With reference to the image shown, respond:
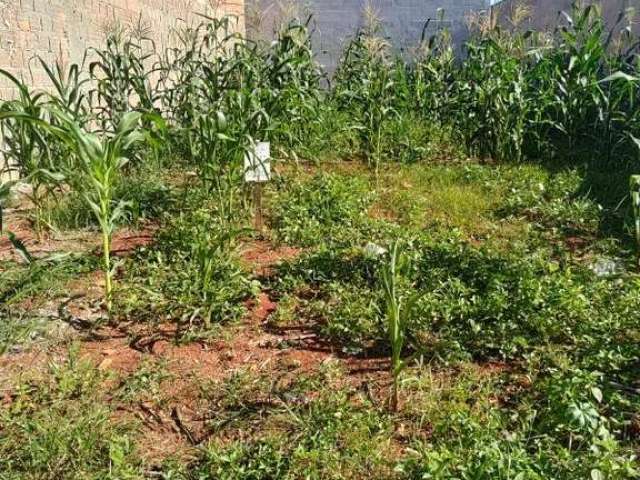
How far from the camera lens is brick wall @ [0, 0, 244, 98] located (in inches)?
176

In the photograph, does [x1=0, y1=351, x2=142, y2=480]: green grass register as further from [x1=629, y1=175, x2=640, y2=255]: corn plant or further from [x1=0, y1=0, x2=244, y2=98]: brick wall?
[x1=0, y1=0, x2=244, y2=98]: brick wall

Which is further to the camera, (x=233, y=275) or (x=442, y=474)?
(x=233, y=275)

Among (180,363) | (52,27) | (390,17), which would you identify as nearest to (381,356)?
(180,363)

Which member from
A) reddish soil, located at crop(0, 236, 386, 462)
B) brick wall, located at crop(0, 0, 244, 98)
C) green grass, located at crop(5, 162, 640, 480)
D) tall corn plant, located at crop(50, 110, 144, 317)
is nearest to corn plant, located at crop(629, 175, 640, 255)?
green grass, located at crop(5, 162, 640, 480)

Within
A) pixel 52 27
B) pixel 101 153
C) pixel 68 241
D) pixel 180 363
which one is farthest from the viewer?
pixel 52 27

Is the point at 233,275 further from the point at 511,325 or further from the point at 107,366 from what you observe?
the point at 511,325

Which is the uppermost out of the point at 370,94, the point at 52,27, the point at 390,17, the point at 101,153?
the point at 390,17

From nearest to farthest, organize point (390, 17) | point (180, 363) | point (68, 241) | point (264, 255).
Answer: point (180, 363)
point (264, 255)
point (68, 241)
point (390, 17)

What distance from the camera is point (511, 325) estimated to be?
257 cm

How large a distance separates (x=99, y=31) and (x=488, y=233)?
172 inches

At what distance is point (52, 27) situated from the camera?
5.00 m

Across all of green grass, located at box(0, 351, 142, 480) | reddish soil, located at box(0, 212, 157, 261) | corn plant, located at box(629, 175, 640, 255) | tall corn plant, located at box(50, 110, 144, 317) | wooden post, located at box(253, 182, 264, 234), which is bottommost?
green grass, located at box(0, 351, 142, 480)

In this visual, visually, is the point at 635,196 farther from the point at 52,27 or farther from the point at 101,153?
the point at 52,27

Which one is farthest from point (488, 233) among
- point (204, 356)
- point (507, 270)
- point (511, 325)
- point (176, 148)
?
point (176, 148)
